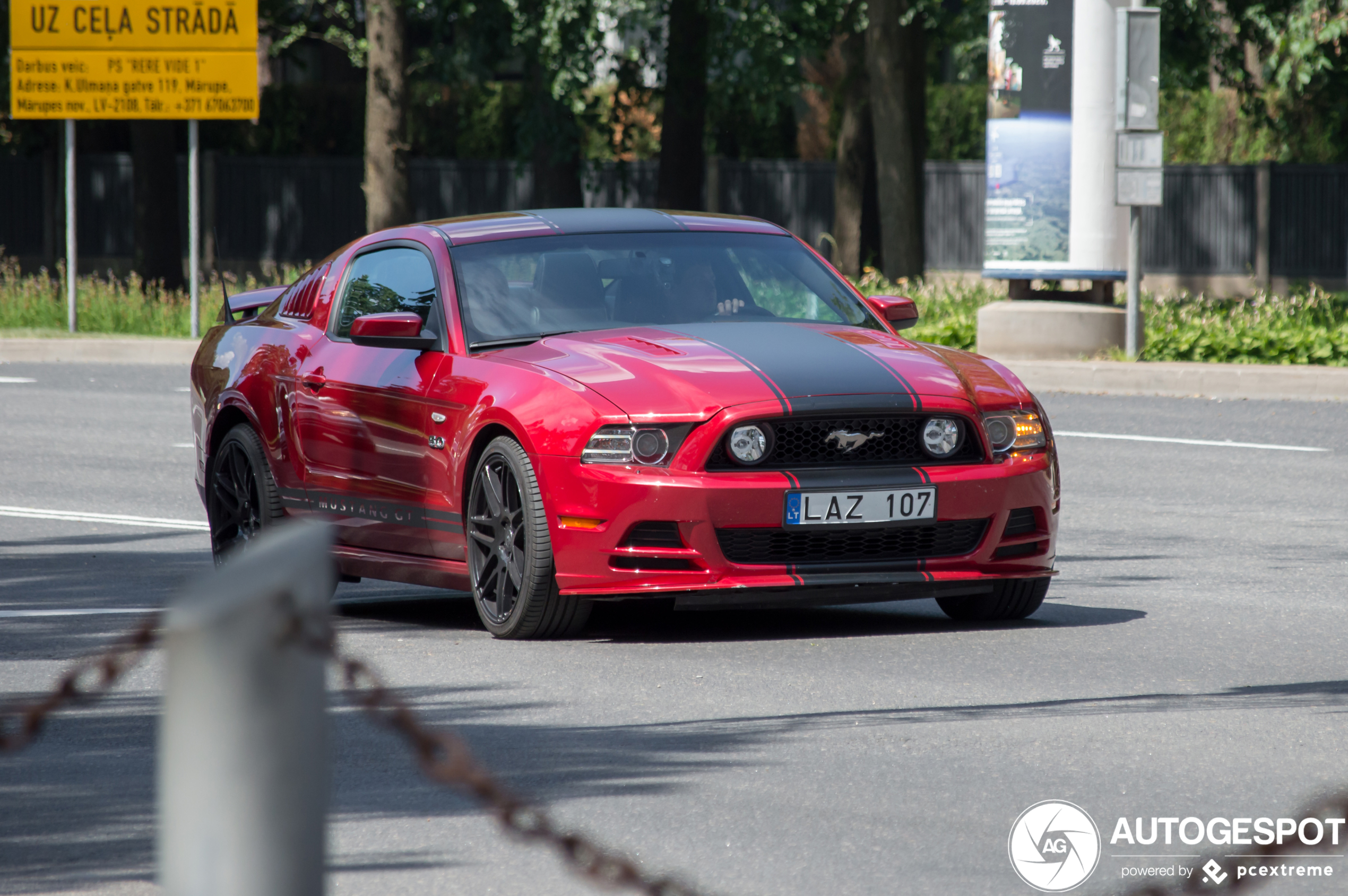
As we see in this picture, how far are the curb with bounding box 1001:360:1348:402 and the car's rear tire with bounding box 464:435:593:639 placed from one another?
10.6 metres

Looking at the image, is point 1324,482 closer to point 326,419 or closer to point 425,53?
point 326,419

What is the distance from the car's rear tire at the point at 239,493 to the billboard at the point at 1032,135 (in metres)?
11.8

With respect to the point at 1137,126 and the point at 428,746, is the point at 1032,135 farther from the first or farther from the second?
the point at 428,746

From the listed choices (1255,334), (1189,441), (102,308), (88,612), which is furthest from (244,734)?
(102,308)

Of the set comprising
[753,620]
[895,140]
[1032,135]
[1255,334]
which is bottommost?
[753,620]

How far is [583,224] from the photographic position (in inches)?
337

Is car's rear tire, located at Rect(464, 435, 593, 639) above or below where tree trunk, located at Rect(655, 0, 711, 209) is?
below

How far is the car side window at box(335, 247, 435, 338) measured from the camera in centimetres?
838

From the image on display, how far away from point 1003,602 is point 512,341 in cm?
210

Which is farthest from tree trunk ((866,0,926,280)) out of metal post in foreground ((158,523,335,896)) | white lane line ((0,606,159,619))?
metal post in foreground ((158,523,335,896))

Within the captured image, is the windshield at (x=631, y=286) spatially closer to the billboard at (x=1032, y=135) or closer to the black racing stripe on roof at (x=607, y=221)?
the black racing stripe on roof at (x=607, y=221)

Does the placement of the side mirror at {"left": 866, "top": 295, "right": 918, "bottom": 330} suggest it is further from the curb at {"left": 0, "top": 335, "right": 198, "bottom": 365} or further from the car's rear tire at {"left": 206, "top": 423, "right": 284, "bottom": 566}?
the curb at {"left": 0, "top": 335, "right": 198, "bottom": 365}

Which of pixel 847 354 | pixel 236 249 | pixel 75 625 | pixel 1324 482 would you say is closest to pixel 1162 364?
pixel 1324 482

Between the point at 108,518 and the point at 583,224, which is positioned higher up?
the point at 583,224
